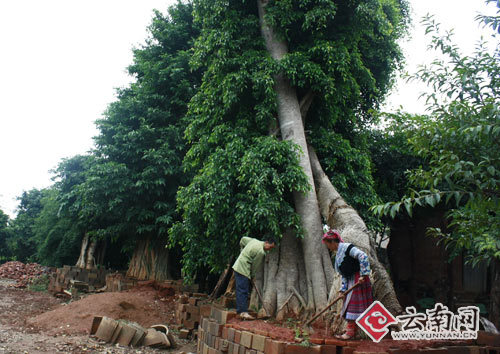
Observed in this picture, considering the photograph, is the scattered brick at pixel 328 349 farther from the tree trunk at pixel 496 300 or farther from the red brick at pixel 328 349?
the tree trunk at pixel 496 300

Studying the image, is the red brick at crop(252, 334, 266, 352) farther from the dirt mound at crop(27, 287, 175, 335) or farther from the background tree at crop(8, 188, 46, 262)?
the background tree at crop(8, 188, 46, 262)

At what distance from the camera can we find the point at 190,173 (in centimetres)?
1327

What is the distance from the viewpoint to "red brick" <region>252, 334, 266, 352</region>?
5.30 metres

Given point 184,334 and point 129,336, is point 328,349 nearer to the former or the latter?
point 129,336

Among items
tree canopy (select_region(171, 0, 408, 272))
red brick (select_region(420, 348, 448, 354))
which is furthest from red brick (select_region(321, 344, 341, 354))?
tree canopy (select_region(171, 0, 408, 272))

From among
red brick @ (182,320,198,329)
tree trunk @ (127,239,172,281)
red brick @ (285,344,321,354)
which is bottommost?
red brick @ (182,320,198,329)

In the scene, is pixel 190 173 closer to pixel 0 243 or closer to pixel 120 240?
pixel 120 240

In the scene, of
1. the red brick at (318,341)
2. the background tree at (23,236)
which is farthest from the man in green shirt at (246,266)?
the background tree at (23,236)

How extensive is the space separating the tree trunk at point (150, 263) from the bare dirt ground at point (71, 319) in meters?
2.03

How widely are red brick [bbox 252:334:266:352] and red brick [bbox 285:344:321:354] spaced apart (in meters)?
0.52

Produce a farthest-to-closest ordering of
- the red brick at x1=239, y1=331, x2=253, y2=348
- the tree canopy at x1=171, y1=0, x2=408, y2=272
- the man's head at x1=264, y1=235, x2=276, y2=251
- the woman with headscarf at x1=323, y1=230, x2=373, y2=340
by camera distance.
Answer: the tree canopy at x1=171, y1=0, x2=408, y2=272, the man's head at x1=264, y1=235, x2=276, y2=251, the red brick at x1=239, y1=331, x2=253, y2=348, the woman with headscarf at x1=323, y1=230, x2=373, y2=340

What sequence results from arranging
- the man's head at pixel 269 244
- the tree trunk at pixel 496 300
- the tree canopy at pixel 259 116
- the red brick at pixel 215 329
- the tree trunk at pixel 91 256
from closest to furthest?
the red brick at pixel 215 329 → the man's head at pixel 269 244 → the tree canopy at pixel 259 116 → the tree trunk at pixel 496 300 → the tree trunk at pixel 91 256

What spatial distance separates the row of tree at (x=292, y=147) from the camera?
451 centimetres

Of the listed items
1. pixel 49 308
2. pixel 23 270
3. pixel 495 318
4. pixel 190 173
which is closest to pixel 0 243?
pixel 23 270
